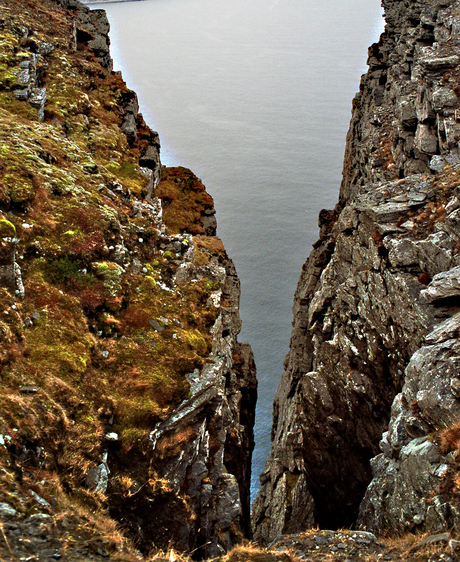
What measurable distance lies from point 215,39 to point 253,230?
7761cm

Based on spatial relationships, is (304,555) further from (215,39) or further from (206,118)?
(215,39)

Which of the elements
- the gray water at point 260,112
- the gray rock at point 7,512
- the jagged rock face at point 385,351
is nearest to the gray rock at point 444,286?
the jagged rock face at point 385,351

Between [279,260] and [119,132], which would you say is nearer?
[119,132]

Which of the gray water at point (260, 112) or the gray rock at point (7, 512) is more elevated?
the gray water at point (260, 112)

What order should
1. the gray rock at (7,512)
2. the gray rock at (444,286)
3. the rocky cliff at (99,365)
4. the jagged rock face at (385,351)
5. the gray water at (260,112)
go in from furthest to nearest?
the gray water at (260,112), the gray rock at (444,286), the jagged rock face at (385,351), the rocky cliff at (99,365), the gray rock at (7,512)

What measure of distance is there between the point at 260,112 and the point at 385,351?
88.7m

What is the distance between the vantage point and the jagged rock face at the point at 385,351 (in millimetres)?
17344

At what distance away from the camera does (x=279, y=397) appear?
154 feet

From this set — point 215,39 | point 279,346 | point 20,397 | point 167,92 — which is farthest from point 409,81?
point 215,39

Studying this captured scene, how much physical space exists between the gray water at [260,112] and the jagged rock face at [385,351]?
19.6 m

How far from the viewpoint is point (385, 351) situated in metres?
24.7

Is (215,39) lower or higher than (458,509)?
higher

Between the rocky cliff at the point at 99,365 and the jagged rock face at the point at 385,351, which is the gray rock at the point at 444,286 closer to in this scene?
the jagged rock face at the point at 385,351

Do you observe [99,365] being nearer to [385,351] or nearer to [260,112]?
[385,351]
